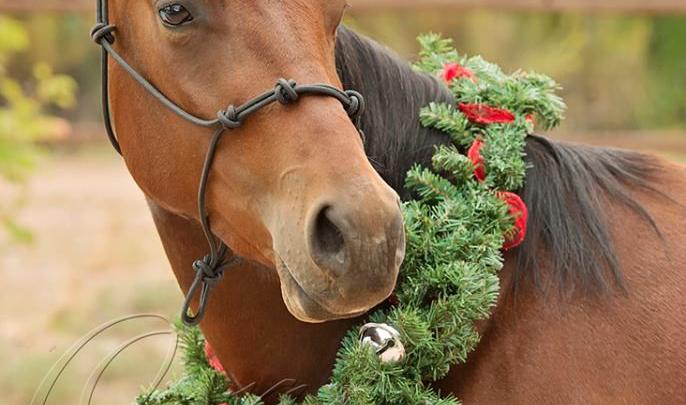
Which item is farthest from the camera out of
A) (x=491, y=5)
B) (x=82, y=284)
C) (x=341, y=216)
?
(x=82, y=284)

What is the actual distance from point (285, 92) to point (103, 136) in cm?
575

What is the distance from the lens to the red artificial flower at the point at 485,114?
217cm

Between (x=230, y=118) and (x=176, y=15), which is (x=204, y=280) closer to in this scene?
(x=230, y=118)

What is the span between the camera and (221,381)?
2.16 metres

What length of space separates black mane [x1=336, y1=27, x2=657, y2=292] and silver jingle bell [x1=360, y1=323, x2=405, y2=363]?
0.29 meters

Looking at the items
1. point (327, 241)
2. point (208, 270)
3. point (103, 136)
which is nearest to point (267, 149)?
point (327, 241)

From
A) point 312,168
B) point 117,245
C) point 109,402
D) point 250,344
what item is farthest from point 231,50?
point 117,245

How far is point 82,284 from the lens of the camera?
244 inches

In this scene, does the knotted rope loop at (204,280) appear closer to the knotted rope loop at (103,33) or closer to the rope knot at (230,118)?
the rope knot at (230,118)

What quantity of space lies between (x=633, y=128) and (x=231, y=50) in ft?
31.7

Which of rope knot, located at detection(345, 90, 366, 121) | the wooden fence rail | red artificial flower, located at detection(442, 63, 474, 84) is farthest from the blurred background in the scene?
rope knot, located at detection(345, 90, 366, 121)

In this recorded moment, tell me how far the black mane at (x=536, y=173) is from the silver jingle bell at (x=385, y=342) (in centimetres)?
29

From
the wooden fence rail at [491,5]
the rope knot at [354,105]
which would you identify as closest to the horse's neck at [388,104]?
the rope knot at [354,105]

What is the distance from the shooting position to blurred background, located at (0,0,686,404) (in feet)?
16.9
